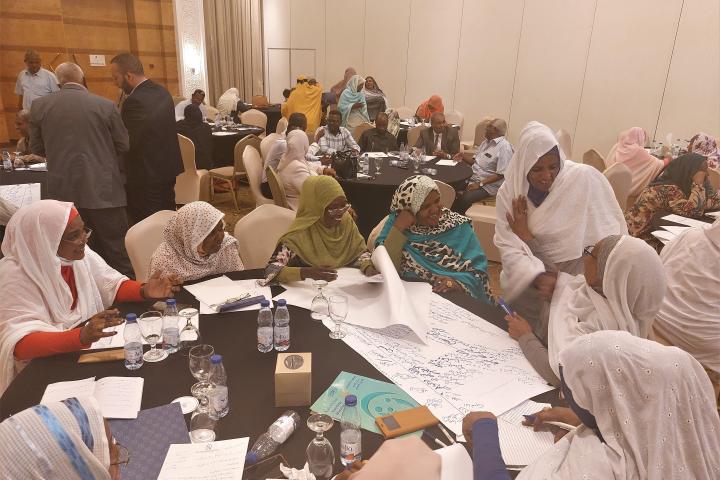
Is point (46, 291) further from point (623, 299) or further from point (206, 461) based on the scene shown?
point (623, 299)

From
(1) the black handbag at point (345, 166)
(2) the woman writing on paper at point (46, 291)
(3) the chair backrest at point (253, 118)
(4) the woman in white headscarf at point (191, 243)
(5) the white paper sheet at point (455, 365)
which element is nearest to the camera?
(5) the white paper sheet at point (455, 365)

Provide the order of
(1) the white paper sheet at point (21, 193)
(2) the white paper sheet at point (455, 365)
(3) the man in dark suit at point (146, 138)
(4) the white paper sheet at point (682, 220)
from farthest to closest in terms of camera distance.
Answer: (3) the man in dark suit at point (146, 138)
(4) the white paper sheet at point (682, 220)
(1) the white paper sheet at point (21, 193)
(2) the white paper sheet at point (455, 365)

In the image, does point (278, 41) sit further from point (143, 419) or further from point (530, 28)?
point (143, 419)

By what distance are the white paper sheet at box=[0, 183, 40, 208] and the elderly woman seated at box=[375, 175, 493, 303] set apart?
250cm

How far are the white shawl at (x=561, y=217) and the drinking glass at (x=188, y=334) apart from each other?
168 cm

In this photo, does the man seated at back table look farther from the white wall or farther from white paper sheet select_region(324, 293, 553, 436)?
white paper sheet select_region(324, 293, 553, 436)

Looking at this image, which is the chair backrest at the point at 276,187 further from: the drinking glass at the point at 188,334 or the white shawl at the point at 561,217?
the drinking glass at the point at 188,334

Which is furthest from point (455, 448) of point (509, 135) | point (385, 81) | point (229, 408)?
point (385, 81)

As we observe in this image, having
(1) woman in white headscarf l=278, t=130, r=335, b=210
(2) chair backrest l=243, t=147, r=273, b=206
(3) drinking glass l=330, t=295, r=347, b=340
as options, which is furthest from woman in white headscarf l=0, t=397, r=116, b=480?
(2) chair backrest l=243, t=147, r=273, b=206

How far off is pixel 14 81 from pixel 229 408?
1035 centimetres

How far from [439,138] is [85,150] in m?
4.21

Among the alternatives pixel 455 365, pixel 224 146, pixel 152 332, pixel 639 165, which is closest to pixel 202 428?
pixel 152 332

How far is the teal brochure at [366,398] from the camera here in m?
1.58

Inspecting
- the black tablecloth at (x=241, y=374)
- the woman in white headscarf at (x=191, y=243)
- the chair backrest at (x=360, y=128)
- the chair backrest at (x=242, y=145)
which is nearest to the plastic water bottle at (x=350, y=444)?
the black tablecloth at (x=241, y=374)
